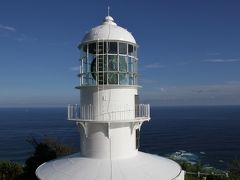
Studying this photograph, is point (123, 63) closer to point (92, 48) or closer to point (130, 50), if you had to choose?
point (130, 50)

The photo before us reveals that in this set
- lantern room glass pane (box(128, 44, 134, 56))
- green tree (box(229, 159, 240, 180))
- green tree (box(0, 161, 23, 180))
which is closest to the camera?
lantern room glass pane (box(128, 44, 134, 56))

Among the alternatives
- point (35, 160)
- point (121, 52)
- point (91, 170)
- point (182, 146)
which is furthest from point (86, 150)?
point (182, 146)

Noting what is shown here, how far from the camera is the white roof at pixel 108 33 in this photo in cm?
1045

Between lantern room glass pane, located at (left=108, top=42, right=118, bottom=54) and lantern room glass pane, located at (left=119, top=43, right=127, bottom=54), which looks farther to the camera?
lantern room glass pane, located at (left=119, top=43, right=127, bottom=54)

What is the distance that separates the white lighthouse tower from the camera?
409 inches

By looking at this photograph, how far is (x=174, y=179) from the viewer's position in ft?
35.0

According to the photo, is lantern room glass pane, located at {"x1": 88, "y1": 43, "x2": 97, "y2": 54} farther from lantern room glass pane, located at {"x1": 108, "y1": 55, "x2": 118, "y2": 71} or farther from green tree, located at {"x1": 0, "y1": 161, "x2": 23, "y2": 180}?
green tree, located at {"x1": 0, "y1": 161, "x2": 23, "y2": 180}

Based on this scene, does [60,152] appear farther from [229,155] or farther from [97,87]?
[229,155]

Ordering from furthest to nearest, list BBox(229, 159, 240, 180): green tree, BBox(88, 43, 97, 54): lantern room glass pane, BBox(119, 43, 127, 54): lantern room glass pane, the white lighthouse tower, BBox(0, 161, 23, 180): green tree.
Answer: BBox(229, 159, 240, 180): green tree → BBox(0, 161, 23, 180): green tree → BBox(88, 43, 97, 54): lantern room glass pane → BBox(119, 43, 127, 54): lantern room glass pane → the white lighthouse tower

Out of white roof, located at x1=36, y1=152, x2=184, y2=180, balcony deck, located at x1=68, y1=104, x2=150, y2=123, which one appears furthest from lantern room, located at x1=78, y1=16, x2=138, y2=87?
white roof, located at x1=36, y1=152, x2=184, y2=180

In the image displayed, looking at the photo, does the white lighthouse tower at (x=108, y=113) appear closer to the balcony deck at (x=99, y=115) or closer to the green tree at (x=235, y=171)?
the balcony deck at (x=99, y=115)

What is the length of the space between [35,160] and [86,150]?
1023 cm

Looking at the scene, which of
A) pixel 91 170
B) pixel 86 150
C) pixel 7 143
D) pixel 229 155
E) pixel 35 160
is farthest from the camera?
pixel 7 143

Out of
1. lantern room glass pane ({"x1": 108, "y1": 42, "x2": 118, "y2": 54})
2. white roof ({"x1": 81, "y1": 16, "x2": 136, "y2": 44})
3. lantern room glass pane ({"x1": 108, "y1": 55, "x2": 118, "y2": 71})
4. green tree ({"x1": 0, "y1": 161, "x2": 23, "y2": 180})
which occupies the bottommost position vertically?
Result: green tree ({"x1": 0, "y1": 161, "x2": 23, "y2": 180})
